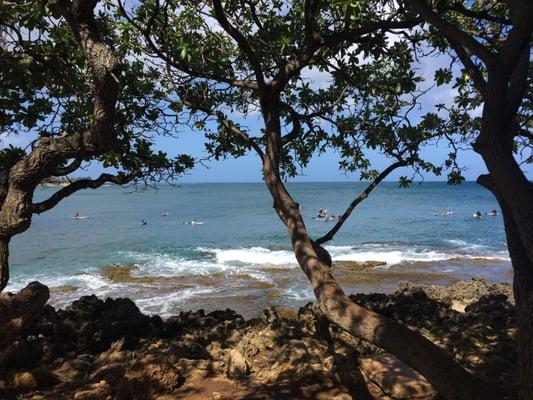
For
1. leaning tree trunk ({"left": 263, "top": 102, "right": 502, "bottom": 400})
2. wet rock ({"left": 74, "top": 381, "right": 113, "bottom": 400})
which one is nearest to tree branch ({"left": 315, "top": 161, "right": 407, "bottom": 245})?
leaning tree trunk ({"left": 263, "top": 102, "right": 502, "bottom": 400})

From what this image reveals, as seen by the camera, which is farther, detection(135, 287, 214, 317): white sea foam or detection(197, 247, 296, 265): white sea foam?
detection(197, 247, 296, 265): white sea foam

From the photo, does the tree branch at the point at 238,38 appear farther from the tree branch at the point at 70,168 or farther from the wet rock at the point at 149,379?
the wet rock at the point at 149,379

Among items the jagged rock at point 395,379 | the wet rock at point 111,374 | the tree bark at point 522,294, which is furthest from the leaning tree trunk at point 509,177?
the wet rock at point 111,374

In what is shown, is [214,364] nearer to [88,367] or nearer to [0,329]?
[88,367]

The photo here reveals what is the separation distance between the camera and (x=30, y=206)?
4.09m

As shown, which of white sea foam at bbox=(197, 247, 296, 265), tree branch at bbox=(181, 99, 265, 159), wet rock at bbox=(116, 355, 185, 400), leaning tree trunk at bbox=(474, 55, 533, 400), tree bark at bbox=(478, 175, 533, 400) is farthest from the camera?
white sea foam at bbox=(197, 247, 296, 265)

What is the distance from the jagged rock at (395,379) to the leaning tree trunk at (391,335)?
179 cm

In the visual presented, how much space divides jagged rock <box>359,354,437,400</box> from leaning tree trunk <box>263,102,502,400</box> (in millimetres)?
1794

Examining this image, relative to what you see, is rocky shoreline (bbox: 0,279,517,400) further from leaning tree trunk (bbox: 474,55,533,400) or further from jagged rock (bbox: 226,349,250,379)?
leaning tree trunk (bbox: 474,55,533,400)

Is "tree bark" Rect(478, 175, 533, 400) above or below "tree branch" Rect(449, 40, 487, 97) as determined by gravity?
below

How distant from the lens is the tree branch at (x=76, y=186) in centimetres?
538

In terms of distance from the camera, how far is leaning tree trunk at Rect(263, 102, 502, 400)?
253 centimetres

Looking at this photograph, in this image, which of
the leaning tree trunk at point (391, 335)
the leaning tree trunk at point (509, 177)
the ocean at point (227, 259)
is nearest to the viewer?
the leaning tree trunk at point (391, 335)

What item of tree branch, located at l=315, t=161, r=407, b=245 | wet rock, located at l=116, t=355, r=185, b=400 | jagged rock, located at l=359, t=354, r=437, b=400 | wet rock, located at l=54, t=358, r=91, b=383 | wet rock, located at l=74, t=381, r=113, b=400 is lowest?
wet rock, located at l=54, t=358, r=91, b=383
